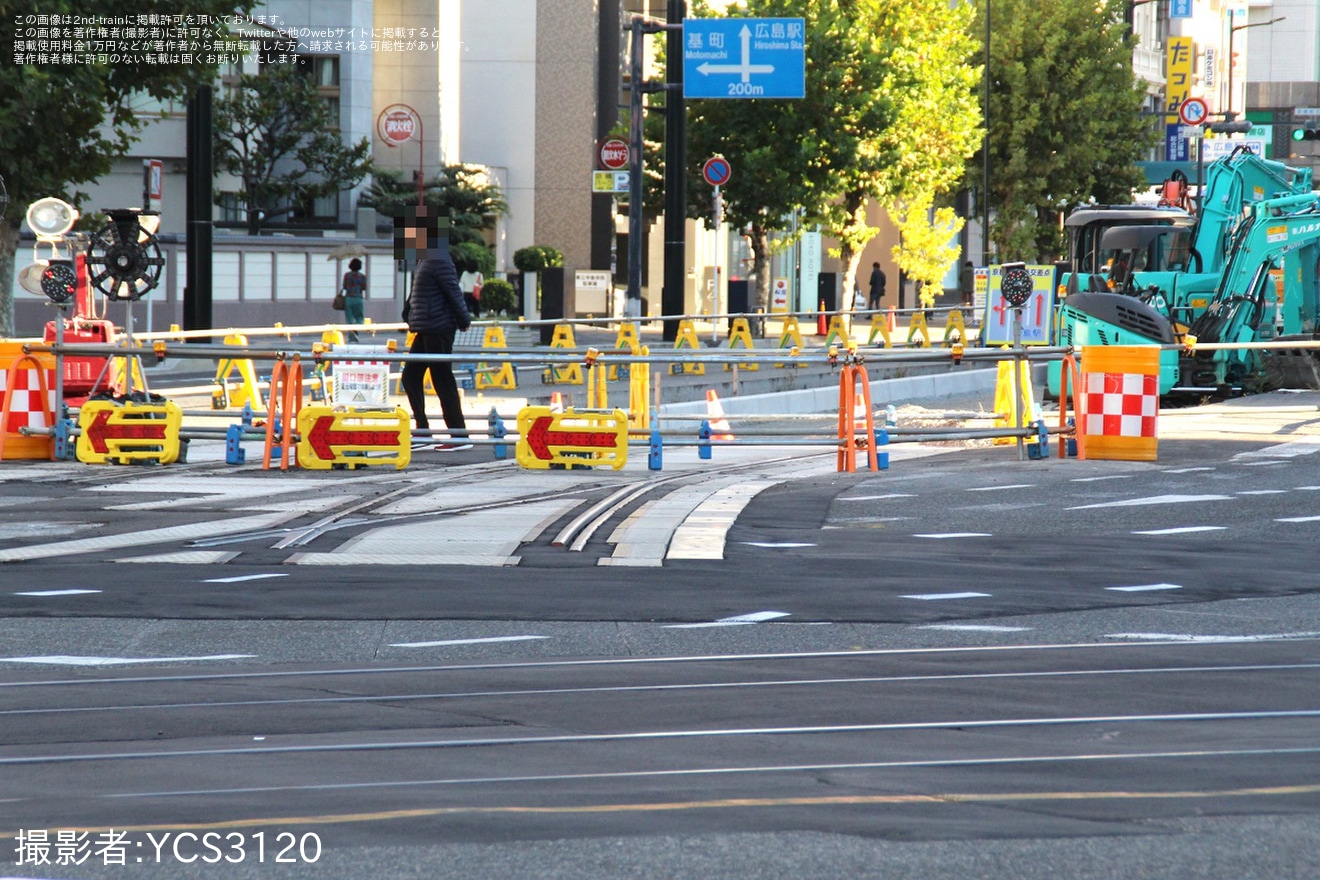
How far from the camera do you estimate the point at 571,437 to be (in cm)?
1456

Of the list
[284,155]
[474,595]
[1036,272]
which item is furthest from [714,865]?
[284,155]

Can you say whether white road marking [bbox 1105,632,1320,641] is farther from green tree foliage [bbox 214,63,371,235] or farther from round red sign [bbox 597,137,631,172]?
green tree foliage [bbox 214,63,371,235]

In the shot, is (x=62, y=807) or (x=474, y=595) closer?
(x=62, y=807)

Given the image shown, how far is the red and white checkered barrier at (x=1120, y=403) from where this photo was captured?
48.2 feet

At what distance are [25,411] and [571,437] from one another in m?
4.52

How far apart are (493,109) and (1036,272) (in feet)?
111

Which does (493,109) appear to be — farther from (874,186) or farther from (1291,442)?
(1291,442)

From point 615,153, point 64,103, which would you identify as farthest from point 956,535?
point 615,153

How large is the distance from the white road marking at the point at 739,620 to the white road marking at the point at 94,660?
180 cm

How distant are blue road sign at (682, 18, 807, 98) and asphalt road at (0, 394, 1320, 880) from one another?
23767 mm

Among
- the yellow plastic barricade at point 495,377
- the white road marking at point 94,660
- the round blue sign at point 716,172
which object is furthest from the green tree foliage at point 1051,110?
the white road marking at point 94,660

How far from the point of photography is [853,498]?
1275 centimetres

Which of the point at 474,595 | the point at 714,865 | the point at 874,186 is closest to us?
the point at 714,865

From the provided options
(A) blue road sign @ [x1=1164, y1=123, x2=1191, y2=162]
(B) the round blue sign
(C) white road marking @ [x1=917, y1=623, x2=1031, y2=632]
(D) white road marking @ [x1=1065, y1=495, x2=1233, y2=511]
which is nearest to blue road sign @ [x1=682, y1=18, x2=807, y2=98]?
(B) the round blue sign
